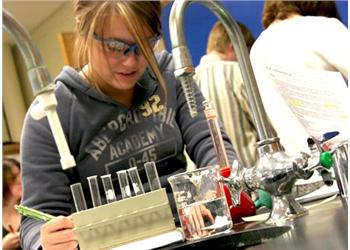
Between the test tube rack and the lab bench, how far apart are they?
0.24 feet

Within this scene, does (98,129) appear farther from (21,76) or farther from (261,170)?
(21,76)

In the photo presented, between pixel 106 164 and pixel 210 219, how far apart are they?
16.6 inches

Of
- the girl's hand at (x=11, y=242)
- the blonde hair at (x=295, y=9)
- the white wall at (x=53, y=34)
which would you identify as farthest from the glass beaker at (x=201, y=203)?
the white wall at (x=53, y=34)

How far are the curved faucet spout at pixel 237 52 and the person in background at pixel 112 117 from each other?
0.27 m

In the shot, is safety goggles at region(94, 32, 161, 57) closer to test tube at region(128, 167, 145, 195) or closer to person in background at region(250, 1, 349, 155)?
test tube at region(128, 167, 145, 195)

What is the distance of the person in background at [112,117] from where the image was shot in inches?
47.9

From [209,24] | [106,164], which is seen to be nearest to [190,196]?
[106,164]

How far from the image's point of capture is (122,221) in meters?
0.94

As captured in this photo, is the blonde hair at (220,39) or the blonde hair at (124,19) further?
the blonde hair at (220,39)

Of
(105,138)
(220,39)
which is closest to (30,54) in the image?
(105,138)

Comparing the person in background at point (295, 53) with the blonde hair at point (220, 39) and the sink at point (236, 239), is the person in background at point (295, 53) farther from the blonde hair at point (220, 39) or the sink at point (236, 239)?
the sink at point (236, 239)

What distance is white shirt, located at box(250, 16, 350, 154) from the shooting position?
Answer: 1741 millimetres

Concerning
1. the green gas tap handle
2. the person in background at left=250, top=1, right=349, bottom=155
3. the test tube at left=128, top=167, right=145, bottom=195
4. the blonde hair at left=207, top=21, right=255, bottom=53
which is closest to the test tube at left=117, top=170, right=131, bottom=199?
the test tube at left=128, top=167, right=145, bottom=195

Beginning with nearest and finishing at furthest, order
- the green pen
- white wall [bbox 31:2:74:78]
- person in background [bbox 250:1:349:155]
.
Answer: the green pen
person in background [bbox 250:1:349:155]
white wall [bbox 31:2:74:78]
